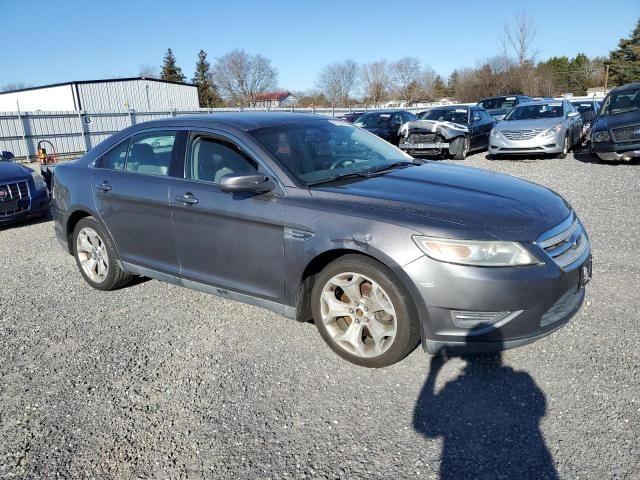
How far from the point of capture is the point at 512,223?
2715 millimetres

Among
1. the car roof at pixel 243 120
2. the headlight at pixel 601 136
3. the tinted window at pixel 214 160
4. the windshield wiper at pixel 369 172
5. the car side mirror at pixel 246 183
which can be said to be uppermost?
the car roof at pixel 243 120

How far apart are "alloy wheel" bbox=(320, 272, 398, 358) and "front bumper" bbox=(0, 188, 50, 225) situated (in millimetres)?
6127

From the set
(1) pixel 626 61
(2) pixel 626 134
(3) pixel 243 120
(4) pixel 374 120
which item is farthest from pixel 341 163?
(1) pixel 626 61

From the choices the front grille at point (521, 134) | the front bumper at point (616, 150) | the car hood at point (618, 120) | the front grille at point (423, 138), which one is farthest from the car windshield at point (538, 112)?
the front grille at point (423, 138)

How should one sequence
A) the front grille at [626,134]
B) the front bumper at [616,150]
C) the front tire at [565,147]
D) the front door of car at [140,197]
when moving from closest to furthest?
the front door of car at [140,197], the front grille at [626,134], the front bumper at [616,150], the front tire at [565,147]

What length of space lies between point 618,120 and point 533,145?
1.82 metres

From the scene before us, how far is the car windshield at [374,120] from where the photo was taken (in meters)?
15.1

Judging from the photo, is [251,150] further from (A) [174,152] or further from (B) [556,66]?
(B) [556,66]

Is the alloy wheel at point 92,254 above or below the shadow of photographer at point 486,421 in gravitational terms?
above

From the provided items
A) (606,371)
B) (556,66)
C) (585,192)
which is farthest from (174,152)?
(556,66)

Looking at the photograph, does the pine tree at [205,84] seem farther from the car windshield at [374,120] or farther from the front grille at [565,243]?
the front grille at [565,243]

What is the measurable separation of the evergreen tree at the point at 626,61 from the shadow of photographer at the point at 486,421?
72.1 meters

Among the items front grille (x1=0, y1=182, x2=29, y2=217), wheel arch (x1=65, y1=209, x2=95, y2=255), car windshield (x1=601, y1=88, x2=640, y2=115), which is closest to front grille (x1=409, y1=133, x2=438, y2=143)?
car windshield (x1=601, y1=88, x2=640, y2=115)

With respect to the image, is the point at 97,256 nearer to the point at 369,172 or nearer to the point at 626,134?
the point at 369,172
